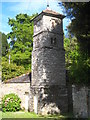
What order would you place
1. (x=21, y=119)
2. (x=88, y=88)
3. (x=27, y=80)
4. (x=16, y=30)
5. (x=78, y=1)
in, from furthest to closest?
(x=16, y=30)
(x=27, y=80)
(x=21, y=119)
(x=88, y=88)
(x=78, y=1)

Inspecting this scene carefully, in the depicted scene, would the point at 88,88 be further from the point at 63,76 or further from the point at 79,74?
the point at 63,76

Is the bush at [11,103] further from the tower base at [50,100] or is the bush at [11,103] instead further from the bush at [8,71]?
the bush at [8,71]

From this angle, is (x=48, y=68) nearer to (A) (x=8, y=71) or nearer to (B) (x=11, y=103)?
(B) (x=11, y=103)

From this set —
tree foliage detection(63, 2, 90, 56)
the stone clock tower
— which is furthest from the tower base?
tree foliage detection(63, 2, 90, 56)

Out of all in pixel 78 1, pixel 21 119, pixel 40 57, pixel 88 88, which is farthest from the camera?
pixel 40 57

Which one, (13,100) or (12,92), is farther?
(12,92)

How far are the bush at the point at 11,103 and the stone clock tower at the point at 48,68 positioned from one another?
155cm

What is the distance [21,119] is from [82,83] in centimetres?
558

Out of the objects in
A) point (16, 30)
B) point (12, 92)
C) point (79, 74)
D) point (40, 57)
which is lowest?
point (12, 92)

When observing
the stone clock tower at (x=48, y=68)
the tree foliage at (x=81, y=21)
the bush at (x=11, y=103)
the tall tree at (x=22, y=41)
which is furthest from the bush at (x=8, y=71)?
the tree foliage at (x=81, y=21)

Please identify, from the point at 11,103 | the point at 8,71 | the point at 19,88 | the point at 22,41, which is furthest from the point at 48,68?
the point at 22,41

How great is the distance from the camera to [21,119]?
12250 mm

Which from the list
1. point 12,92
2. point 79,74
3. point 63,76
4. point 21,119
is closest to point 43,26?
point 63,76

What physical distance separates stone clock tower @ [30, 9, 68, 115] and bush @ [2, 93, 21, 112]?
5.07 ft
